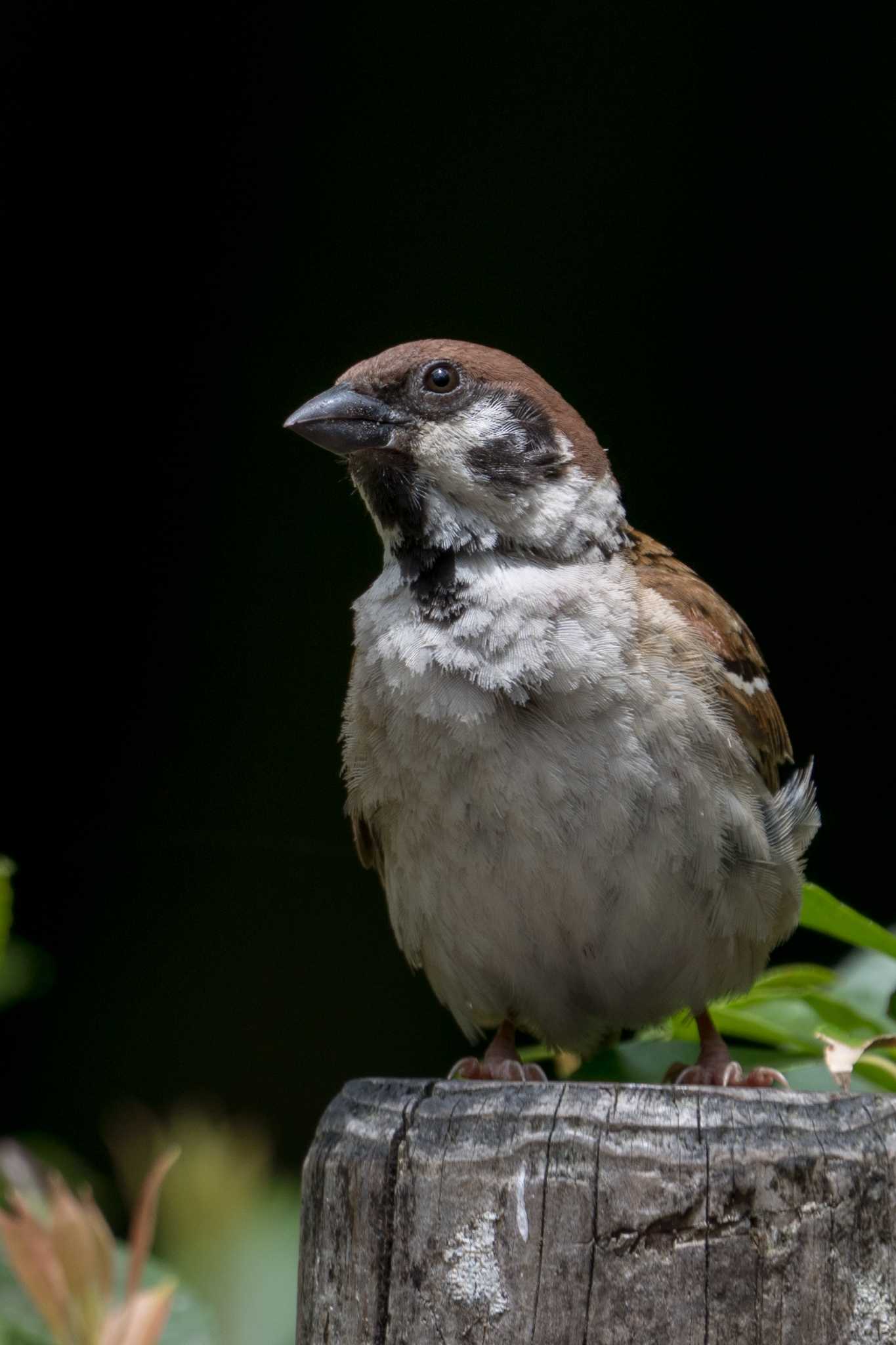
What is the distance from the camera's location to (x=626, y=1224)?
1.27 m

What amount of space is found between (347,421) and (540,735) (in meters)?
0.56

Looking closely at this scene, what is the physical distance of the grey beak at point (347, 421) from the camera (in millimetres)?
2275

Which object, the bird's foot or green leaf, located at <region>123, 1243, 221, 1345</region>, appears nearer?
green leaf, located at <region>123, 1243, 221, 1345</region>

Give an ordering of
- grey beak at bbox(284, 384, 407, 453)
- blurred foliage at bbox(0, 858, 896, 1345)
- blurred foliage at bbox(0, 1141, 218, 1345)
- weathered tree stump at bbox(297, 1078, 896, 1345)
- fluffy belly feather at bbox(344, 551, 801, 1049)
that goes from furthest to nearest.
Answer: grey beak at bbox(284, 384, 407, 453), fluffy belly feather at bbox(344, 551, 801, 1049), blurred foliage at bbox(0, 858, 896, 1345), weathered tree stump at bbox(297, 1078, 896, 1345), blurred foliage at bbox(0, 1141, 218, 1345)

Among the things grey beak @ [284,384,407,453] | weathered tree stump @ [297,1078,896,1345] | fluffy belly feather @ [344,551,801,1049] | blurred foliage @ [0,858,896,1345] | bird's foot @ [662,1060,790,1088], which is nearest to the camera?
weathered tree stump @ [297,1078,896,1345]

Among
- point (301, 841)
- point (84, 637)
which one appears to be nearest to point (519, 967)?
point (301, 841)

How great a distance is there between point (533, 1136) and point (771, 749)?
1290mm

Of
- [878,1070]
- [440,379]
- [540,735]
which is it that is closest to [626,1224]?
[878,1070]

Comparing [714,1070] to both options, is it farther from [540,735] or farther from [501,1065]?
[540,735]

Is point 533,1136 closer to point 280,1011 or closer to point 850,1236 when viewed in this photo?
point 850,1236

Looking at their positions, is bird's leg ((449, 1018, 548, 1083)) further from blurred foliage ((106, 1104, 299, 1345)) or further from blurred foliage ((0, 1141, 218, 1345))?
→ blurred foliage ((0, 1141, 218, 1345))

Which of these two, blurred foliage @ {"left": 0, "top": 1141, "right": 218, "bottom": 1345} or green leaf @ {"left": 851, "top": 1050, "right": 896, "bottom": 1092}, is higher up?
blurred foliage @ {"left": 0, "top": 1141, "right": 218, "bottom": 1345}

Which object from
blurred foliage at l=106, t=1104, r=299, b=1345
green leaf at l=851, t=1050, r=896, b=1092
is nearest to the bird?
green leaf at l=851, t=1050, r=896, b=1092

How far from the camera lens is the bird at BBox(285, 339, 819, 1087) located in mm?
2127
